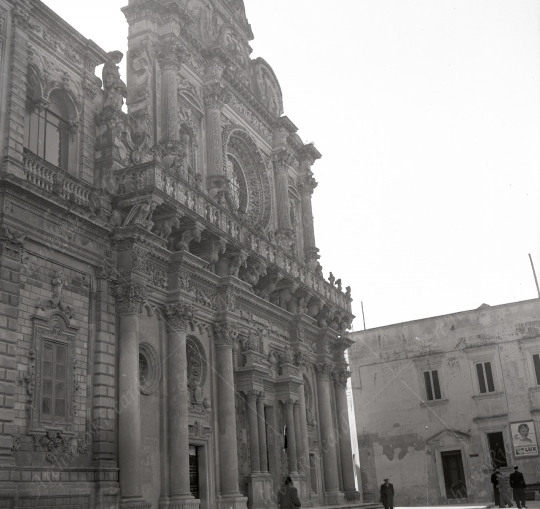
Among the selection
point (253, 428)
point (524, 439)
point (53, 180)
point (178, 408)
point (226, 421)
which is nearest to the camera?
point (53, 180)

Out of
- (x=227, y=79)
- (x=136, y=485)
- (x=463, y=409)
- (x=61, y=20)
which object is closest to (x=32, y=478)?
(x=136, y=485)

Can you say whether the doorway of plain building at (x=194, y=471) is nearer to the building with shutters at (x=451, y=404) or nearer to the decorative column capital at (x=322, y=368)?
the decorative column capital at (x=322, y=368)

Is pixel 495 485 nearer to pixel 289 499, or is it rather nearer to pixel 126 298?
pixel 289 499

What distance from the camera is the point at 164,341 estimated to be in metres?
18.4

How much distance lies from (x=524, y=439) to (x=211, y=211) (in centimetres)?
1940

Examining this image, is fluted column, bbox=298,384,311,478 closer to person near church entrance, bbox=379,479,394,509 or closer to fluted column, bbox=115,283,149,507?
person near church entrance, bbox=379,479,394,509

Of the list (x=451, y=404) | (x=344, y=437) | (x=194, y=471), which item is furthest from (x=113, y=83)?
(x=451, y=404)

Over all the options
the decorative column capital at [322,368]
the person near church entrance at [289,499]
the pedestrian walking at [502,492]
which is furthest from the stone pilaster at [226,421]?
the pedestrian walking at [502,492]

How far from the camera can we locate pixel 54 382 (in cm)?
1472

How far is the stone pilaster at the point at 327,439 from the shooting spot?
25812 millimetres

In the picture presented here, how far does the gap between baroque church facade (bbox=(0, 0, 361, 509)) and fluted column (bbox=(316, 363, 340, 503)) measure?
3.2 inches

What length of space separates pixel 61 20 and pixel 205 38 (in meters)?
7.98

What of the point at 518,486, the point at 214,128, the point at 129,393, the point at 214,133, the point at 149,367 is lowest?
the point at 518,486

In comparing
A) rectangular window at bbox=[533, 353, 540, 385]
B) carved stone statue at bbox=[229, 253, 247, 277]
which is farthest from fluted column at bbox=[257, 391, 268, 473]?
rectangular window at bbox=[533, 353, 540, 385]
